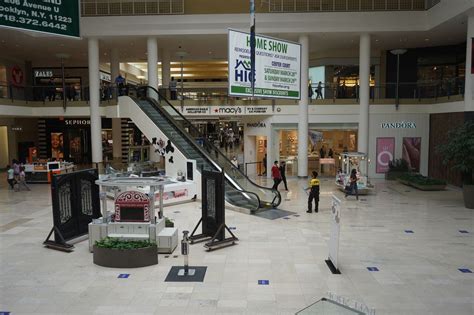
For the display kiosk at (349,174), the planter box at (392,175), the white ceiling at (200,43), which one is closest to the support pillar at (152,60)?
the white ceiling at (200,43)

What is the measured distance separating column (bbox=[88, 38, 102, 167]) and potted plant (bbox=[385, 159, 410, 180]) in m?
15.9

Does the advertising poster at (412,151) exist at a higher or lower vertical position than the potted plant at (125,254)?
higher

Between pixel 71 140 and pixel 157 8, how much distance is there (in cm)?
1497

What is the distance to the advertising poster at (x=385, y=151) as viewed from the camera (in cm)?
2278

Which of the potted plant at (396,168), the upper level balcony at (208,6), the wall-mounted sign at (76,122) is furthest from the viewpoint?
the wall-mounted sign at (76,122)

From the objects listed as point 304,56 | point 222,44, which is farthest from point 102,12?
point 304,56

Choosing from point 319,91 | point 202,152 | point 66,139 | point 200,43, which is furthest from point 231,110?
point 66,139

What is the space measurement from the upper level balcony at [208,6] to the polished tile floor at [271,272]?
40.6 ft

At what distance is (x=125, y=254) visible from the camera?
8750mm

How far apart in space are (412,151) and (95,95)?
1772cm

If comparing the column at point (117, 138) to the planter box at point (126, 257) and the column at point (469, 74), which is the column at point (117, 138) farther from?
the column at point (469, 74)

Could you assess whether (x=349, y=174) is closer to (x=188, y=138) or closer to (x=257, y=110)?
(x=257, y=110)

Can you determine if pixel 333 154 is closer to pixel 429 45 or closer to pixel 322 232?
pixel 429 45

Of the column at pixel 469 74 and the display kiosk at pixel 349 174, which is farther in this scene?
the display kiosk at pixel 349 174
